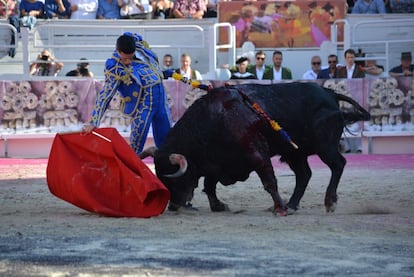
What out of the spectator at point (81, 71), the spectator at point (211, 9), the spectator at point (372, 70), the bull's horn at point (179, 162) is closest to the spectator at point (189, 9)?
the spectator at point (211, 9)

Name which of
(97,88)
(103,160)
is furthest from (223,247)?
(97,88)

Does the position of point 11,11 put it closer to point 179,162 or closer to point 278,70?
point 278,70

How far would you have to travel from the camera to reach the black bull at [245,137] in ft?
26.1

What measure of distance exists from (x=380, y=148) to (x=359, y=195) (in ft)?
15.3

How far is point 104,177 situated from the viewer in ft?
26.0

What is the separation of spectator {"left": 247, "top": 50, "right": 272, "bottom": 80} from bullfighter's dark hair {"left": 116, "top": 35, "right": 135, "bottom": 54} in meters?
6.23

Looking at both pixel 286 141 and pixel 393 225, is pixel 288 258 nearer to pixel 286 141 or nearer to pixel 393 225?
pixel 393 225

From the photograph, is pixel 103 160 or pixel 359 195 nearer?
pixel 103 160

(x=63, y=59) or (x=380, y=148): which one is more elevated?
(x=63, y=59)

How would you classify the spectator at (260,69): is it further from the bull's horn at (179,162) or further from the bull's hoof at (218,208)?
the bull's horn at (179,162)

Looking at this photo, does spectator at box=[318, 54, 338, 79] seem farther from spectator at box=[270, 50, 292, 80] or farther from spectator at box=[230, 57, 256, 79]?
spectator at box=[230, 57, 256, 79]

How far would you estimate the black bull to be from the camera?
7965 millimetres

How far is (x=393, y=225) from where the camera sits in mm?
7273

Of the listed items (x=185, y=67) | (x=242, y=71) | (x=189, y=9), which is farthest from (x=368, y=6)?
(x=185, y=67)
